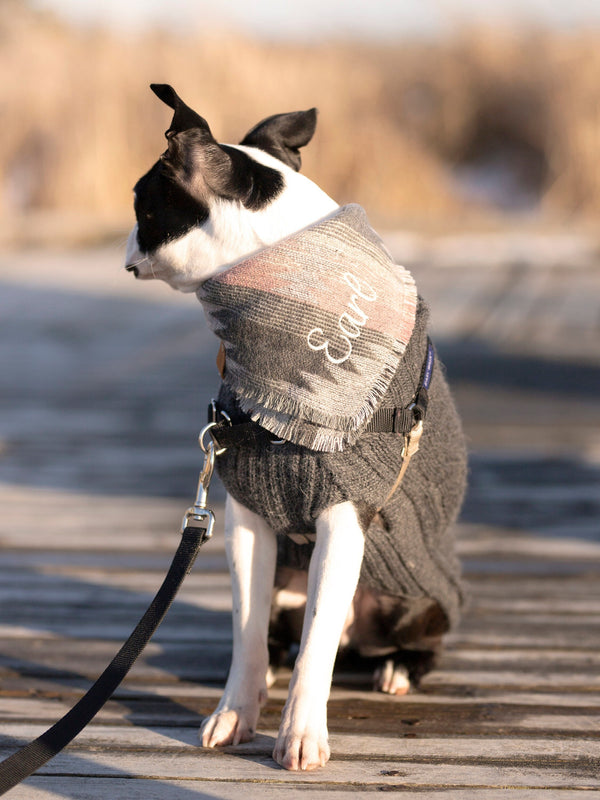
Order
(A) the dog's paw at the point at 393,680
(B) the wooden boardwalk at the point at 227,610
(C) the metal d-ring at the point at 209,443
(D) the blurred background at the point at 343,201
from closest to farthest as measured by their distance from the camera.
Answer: (B) the wooden boardwalk at the point at 227,610, (C) the metal d-ring at the point at 209,443, (A) the dog's paw at the point at 393,680, (D) the blurred background at the point at 343,201

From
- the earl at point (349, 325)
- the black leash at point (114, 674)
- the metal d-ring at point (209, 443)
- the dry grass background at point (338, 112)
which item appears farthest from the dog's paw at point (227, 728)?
the dry grass background at point (338, 112)

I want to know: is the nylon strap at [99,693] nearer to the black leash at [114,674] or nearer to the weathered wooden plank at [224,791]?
the black leash at [114,674]

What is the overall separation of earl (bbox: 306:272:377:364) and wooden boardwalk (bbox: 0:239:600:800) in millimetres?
708

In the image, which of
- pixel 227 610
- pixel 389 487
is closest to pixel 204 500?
A: pixel 389 487

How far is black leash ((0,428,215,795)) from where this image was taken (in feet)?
4.87

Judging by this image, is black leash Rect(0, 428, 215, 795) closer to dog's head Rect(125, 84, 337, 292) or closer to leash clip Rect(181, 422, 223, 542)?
leash clip Rect(181, 422, 223, 542)

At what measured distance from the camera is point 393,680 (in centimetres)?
203

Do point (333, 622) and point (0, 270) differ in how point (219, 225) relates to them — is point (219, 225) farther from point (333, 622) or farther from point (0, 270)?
point (0, 270)

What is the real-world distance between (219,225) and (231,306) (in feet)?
0.45

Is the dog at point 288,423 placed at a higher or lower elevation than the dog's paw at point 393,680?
higher

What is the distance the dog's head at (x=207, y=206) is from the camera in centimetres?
165

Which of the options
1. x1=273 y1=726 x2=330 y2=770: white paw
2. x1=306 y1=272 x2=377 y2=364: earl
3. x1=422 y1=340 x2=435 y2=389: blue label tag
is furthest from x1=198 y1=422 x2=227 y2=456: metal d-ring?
x1=273 y1=726 x2=330 y2=770: white paw

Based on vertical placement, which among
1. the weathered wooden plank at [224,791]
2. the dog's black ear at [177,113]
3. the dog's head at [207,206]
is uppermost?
the dog's black ear at [177,113]

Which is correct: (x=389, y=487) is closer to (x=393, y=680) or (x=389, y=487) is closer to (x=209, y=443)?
(x=209, y=443)
